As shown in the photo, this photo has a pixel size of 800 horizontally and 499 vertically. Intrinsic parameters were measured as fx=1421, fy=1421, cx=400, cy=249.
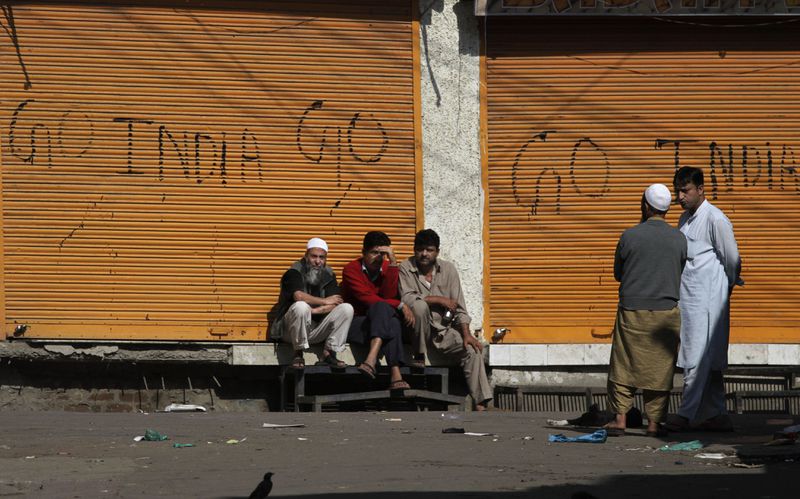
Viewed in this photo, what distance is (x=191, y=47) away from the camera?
13.0 m

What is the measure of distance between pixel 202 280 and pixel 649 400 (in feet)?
15.6

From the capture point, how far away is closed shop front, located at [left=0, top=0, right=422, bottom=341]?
502 inches

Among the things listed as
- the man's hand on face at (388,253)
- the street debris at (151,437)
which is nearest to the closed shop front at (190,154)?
the man's hand on face at (388,253)

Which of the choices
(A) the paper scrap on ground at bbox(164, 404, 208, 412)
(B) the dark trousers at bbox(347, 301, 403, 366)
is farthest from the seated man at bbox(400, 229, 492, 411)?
(A) the paper scrap on ground at bbox(164, 404, 208, 412)

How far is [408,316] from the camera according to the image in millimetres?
12344

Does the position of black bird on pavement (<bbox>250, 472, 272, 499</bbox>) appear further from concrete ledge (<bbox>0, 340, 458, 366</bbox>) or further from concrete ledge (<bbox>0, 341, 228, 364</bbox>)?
concrete ledge (<bbox>0, 341, 228, 364</bbox>)

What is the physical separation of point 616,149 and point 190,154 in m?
4.00

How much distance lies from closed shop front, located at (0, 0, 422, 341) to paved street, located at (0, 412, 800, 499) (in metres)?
2.05

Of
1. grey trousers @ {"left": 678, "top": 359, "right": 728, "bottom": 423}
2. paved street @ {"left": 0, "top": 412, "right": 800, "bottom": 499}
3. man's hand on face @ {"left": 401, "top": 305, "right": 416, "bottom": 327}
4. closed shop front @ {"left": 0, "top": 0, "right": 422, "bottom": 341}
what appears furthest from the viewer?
closed shop front @ {"left": 0, "top": 0, "right": 422, "bottom": 341}

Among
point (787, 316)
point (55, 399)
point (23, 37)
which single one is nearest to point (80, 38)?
point (23, 37)

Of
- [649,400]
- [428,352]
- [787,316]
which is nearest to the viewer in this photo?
[649,400]

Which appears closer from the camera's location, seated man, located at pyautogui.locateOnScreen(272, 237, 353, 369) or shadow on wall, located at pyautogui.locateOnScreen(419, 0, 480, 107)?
seated man, located at pyautogui.locateOnScreen(272, 237, 353, 369)

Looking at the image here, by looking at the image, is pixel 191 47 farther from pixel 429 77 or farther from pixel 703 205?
pixel 703 205

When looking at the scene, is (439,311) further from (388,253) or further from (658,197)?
(658,197)
